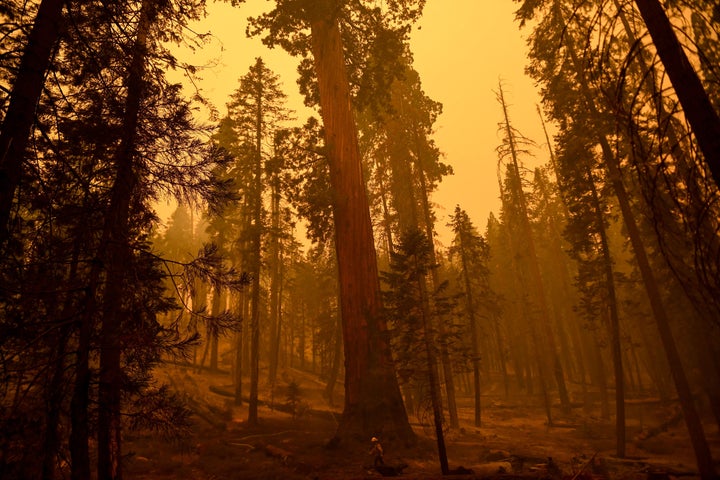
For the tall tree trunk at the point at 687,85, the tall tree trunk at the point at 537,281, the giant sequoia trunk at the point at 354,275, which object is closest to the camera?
the tall tree trunk at the point at 687,85

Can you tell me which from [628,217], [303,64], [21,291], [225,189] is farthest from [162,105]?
[628,217]

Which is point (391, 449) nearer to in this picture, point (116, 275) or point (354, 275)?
point (354, 275)

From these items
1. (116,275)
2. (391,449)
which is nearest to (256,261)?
(391,449)

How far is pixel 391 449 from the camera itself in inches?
348

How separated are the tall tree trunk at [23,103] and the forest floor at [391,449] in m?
3.57

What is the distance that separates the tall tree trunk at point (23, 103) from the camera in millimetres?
3357

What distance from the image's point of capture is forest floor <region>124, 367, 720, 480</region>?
27.2 ft

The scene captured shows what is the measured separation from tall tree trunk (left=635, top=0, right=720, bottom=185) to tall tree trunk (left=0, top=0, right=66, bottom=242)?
562cm

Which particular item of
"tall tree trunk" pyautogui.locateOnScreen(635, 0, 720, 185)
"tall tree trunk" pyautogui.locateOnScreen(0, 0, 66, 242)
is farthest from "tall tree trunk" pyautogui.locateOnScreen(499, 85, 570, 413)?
"tall tree trunk" pyautogui.locateOnScreen(0, 0, 66, 242)

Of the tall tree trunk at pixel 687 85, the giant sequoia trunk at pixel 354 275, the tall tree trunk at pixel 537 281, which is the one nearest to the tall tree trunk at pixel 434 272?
the tall tree trunk at pixel 537 281

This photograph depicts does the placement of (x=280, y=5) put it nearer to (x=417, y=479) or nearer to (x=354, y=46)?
(x=354, y=46)

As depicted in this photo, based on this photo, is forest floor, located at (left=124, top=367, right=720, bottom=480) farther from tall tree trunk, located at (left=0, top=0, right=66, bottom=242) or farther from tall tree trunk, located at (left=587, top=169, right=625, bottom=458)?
tall tree trunk, located at (left=0, top=0, right=66, bottom=242)

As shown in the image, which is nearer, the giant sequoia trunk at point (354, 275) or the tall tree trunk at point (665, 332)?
the giant sequoia trunk at point (354, 275)

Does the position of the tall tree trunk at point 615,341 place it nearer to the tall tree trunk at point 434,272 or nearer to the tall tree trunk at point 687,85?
the tall tree trunk at point 434,272
